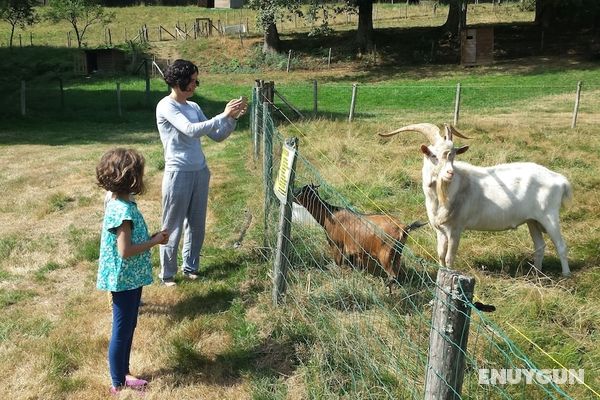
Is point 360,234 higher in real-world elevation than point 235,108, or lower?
lower

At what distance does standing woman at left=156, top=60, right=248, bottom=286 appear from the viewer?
4.85 metres

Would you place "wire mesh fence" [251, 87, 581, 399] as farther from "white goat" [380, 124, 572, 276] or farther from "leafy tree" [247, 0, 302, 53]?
"leafy tree" [247, 0, 302, 53]

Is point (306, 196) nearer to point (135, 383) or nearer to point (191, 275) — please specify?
point (191, 275)

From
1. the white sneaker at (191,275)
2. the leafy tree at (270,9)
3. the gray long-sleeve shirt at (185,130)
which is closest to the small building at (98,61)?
the leafy tree at (270,9)

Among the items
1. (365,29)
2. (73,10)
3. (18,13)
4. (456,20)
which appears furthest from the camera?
(18,13)

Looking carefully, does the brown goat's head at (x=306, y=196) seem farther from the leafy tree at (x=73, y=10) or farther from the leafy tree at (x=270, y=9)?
the leafy tree at (x=73, y=10)

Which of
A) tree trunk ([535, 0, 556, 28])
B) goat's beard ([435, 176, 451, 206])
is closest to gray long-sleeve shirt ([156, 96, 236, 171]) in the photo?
goat's beard ([435, 176, 451, 206])

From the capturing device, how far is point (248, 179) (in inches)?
375

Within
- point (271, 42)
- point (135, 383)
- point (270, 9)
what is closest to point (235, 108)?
point (135, 383)

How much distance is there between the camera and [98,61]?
104 ft

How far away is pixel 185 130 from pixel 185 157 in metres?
0.38

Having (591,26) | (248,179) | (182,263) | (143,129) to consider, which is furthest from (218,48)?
(182,263)

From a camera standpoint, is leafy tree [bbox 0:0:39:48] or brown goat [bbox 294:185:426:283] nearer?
brown goat [bbox 294:185:426:283]

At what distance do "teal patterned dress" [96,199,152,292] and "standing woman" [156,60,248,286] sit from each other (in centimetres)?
126
